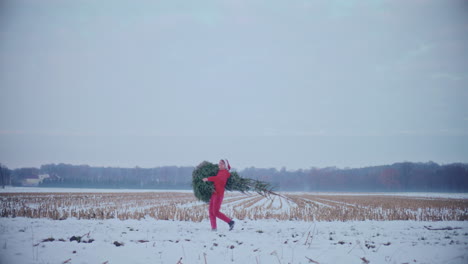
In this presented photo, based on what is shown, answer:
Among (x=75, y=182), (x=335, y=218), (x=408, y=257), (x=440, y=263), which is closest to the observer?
(x=440, y=263)

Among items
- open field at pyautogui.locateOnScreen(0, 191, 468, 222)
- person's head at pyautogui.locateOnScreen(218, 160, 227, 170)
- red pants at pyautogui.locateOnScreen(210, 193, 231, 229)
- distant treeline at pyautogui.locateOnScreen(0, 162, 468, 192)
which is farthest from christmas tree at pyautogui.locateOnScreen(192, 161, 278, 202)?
distant treeline at pyautogui.locateOnScreen(0, 162, 468, 192)

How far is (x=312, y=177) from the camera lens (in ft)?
382

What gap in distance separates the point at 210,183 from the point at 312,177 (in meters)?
113

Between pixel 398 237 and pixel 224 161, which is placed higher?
pixel 224 161

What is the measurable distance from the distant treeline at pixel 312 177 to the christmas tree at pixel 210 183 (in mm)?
55913

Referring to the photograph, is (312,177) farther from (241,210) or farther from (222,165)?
(222,165)

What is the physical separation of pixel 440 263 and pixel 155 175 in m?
143

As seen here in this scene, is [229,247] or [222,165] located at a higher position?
[222,165]

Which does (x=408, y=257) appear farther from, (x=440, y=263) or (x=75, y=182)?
(x=75, y=182)

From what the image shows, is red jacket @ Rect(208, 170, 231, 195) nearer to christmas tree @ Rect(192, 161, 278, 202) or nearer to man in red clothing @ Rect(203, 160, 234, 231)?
man in red clothing @ Rect(203, 160, 234, 231)

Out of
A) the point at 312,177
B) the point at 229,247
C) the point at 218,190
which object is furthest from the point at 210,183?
the point at 312,177

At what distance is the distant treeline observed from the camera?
87500 mm

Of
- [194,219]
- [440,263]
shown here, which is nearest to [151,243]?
[194,219]

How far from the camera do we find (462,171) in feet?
289
